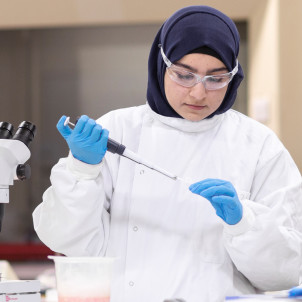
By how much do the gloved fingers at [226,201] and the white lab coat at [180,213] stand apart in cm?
7

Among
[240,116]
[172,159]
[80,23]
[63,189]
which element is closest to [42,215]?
[63,189]

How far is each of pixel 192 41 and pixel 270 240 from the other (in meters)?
0.56

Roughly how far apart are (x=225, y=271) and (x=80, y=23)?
9.06ft

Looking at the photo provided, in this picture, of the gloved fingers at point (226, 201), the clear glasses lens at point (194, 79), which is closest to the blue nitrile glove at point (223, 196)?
the gloved fingers at point (226, 201)

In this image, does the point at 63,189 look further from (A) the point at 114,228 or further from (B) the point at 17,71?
(B) the point at 17,71

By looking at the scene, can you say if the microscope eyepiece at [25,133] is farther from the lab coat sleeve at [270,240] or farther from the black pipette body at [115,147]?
the lab coat sleeve at [270,240]

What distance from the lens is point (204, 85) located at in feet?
5.49

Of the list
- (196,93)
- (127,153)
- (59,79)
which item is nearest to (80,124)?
(127,153)

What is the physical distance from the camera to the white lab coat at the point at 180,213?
5.19 ft

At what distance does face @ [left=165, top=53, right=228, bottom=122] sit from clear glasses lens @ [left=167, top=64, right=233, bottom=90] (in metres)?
0.01

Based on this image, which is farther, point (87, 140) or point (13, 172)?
point (87, 140)

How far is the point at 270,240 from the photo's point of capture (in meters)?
1.57

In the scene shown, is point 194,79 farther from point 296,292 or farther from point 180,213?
point 296,292

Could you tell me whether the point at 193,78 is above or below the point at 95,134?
above
